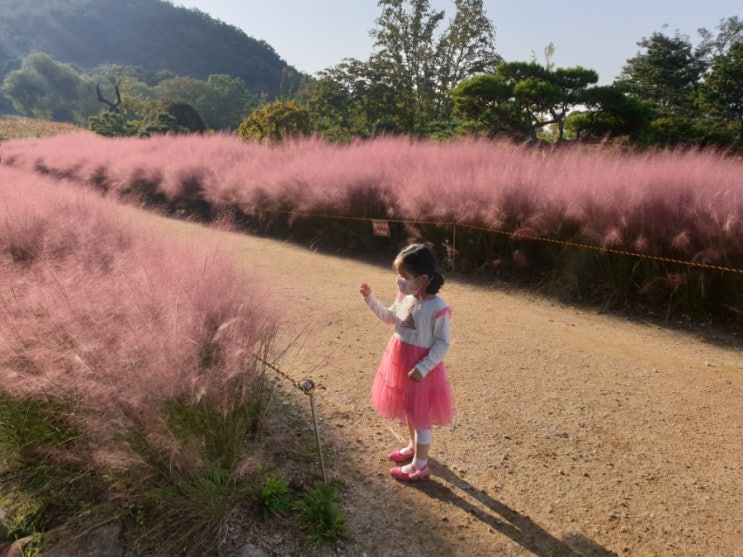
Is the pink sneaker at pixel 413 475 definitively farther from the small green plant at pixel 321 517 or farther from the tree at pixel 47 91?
the tree at pixel 47 91

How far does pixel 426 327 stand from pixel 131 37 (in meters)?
115

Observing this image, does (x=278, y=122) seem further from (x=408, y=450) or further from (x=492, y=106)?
(x=408, y=450)

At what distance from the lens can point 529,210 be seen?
505 cm

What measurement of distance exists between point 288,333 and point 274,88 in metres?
81.8

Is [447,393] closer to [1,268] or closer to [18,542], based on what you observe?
[18,542]

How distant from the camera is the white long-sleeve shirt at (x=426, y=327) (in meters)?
1.92

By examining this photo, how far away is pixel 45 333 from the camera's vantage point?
1.86 meters

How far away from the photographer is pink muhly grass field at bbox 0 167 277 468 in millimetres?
1613

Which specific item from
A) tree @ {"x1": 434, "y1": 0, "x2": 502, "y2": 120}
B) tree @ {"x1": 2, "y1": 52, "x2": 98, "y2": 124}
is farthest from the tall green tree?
tree @ {"x1": 2, "y1": 52, "x2": 98, "y2": 124}

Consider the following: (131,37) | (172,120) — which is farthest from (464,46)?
(131,37)

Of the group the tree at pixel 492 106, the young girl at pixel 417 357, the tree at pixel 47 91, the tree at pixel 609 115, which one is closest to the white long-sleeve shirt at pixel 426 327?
the young girl at pixel 417 357

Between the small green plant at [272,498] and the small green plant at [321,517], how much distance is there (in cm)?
5

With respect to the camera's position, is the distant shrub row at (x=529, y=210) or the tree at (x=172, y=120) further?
the tree at (x=172, y=120)

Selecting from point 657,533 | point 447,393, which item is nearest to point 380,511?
point 447,393
